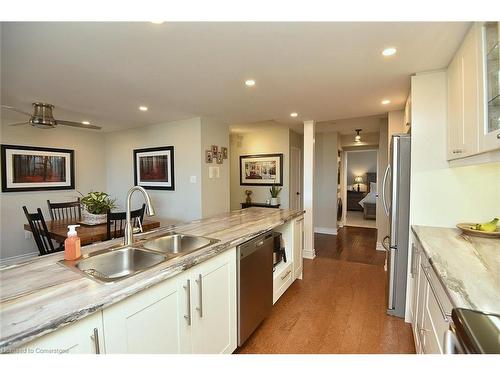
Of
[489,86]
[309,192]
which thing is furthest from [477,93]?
[309,192]

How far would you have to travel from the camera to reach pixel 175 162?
413 cm

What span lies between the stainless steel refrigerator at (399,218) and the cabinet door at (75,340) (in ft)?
7.72

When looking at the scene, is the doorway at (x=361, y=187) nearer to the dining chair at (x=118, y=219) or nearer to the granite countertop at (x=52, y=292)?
the dining chair at (x=118, y=219)

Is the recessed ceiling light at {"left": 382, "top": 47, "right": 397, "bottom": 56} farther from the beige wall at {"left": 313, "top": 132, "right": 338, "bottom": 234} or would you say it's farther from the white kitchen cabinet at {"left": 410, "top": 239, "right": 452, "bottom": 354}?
the beige wall at {"left": 313, "top": 132, "right": 338, "bottom": 234}

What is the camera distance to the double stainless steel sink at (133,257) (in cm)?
126

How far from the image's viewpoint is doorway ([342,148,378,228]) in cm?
735

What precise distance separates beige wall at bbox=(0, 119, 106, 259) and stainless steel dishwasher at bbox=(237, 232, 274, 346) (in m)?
4.34

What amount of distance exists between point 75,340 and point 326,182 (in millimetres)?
5420
